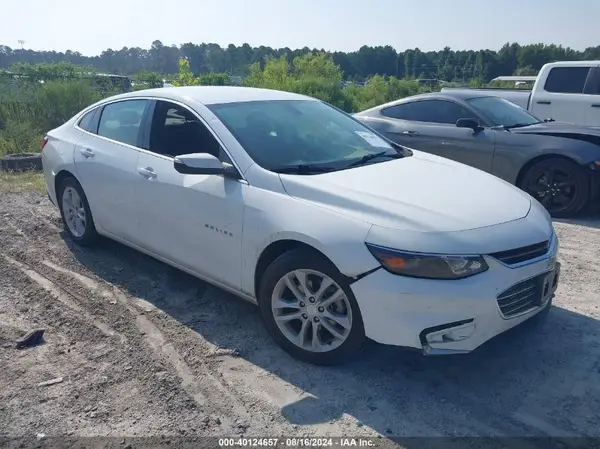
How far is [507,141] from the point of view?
7.16 meters

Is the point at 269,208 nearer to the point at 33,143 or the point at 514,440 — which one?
the point at 514,440

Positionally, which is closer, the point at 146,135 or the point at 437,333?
the point at 437,333

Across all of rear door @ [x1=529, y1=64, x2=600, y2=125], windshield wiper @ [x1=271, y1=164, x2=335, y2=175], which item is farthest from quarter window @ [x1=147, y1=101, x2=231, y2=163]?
rear door @ [x1=529, y1=64, x2=600, y2=125]

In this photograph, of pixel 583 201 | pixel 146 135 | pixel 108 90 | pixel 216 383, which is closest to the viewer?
pixel 216 383

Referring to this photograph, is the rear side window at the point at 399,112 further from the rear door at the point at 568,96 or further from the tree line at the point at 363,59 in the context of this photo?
the tree line at the point at 363,59

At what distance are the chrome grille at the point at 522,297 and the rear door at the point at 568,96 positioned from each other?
7.35 metres

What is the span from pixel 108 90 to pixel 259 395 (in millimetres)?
16115

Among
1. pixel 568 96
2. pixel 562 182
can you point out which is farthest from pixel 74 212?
pixel 568 96

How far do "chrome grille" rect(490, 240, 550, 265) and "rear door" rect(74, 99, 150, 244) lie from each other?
2.78m

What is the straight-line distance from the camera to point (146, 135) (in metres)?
4.45

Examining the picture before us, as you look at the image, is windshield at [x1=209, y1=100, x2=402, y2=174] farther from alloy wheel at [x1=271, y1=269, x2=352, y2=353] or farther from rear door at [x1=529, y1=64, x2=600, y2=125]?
rear door at [x1=529, y1=64, x2=600, y2=125]

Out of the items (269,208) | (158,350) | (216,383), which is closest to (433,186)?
(269,208)

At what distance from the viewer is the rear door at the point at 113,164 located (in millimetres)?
4488

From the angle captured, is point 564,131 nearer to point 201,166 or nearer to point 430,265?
point 430,265
